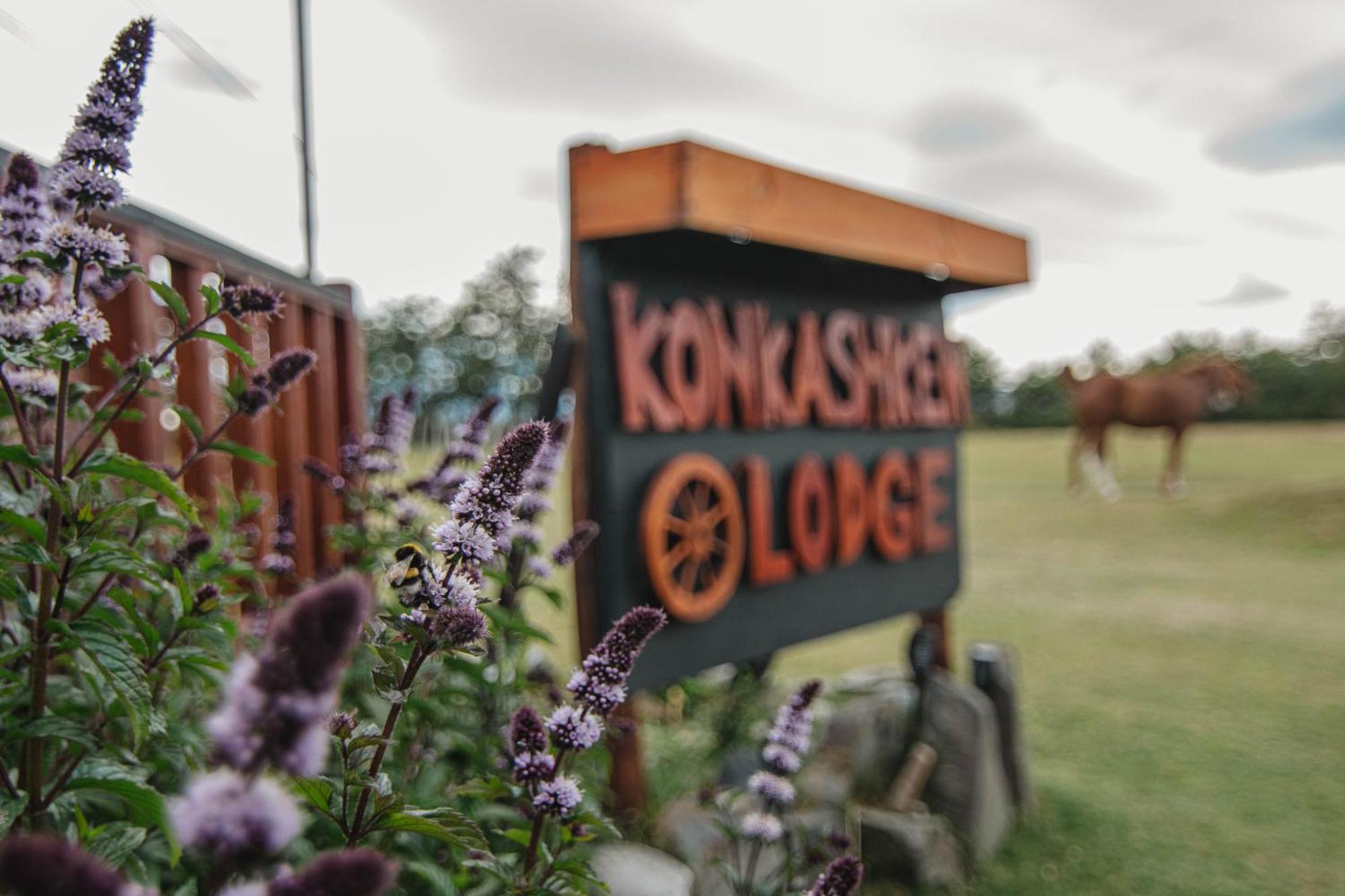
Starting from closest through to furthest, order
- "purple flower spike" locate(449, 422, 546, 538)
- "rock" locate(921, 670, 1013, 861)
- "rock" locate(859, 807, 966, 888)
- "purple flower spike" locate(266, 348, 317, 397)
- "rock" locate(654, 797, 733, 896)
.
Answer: "purple flower spike" locate(449, 422, 546, 538) → "purple flower spike" locate(266, 348, 317, 397) → "rock" locate(654, 797, 733, 896) → "rock" locate(859, 807, 966, 888) → "rock" locate(921, 670, 1013, 861)

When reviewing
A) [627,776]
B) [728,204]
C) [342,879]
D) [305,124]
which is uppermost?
[305,124]

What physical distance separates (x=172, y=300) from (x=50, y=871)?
765mm

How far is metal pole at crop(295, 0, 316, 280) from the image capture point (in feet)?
10.2

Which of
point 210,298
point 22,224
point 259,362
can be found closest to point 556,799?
point 210,298

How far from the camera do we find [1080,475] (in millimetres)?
12328

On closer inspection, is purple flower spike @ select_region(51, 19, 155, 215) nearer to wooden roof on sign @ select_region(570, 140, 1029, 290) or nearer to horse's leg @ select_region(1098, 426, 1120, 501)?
wooden roof on sign @ select_region(570, 140, 1029, 290)

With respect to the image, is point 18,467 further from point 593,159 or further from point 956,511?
point 956,511

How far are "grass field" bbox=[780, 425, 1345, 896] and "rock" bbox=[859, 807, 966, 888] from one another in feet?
0.55

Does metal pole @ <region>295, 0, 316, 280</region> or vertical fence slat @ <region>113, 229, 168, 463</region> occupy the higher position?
metal pole @ <region>295, 0, 316, 280</region>

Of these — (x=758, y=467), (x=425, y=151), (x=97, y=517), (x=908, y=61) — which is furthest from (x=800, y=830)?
(x=425, y=151)

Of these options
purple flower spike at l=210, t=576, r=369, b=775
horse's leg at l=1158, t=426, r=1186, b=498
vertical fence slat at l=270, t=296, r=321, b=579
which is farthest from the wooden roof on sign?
horse's leg at l=1158, t=426, r=1186, b=498

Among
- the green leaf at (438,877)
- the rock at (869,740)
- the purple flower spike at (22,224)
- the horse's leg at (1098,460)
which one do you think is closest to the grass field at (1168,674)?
the rock at (869,740)

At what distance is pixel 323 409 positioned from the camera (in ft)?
8.84

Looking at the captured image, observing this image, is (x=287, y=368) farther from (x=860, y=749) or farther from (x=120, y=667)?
(x=860, y=749)
